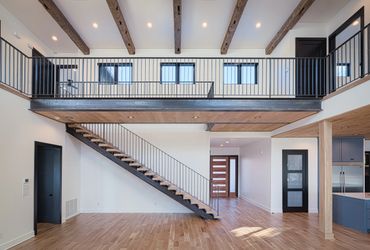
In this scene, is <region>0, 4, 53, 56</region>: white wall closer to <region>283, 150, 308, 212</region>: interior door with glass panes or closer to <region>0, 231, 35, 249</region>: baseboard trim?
<region>0, 231, 35, 249</region>: baseboard trim

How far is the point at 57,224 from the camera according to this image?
7664 millimetres

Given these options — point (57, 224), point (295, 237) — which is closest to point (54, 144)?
point (57, 224)

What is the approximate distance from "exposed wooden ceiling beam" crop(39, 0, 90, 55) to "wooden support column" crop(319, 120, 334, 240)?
7117mm

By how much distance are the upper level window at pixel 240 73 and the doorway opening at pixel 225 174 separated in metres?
5.75

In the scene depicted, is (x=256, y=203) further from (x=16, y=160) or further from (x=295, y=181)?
(x=16, y=160)

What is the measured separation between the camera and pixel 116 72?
9.59 m

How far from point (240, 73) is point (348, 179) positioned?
16.8ft

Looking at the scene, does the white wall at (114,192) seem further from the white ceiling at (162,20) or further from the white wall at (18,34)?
the white ceiling at (162,20)

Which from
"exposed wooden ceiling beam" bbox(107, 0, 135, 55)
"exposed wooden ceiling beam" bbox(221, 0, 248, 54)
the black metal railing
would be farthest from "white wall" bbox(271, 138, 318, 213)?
"exposed wooden ceiling beam" bbox(107, 0, 135, 55)

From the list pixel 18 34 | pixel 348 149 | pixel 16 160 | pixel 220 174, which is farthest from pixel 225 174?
pixel 18 34

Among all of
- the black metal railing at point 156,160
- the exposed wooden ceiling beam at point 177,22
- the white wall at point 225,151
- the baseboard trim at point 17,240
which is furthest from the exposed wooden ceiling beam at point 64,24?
the white wall at point 225,151

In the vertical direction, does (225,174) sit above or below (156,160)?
below

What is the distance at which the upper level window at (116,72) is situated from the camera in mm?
9492

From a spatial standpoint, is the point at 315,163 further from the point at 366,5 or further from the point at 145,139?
the point at 145,139
